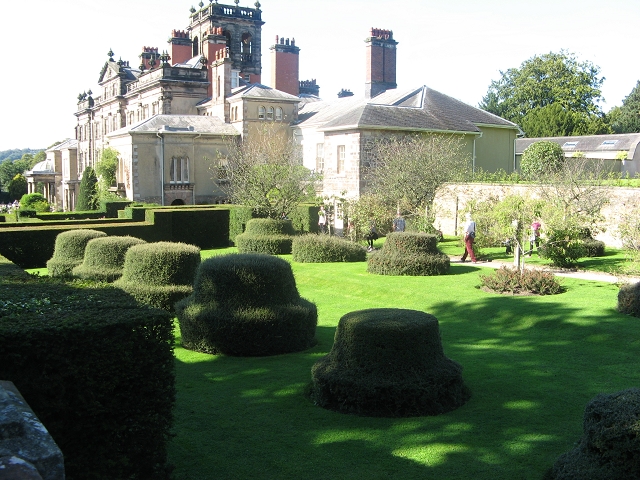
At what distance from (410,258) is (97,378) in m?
13.5

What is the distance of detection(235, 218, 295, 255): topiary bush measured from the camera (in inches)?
955

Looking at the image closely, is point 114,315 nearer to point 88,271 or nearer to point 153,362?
point 153,362

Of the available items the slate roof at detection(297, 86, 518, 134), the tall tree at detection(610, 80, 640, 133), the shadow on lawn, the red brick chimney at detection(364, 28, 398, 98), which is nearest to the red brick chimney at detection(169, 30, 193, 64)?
the red brick chimney at detection(364, 28, 398, 98)

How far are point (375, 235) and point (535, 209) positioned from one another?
805cm

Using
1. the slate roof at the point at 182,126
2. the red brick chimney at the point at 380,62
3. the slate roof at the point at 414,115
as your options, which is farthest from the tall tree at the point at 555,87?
the slate roof at the point at 182,126

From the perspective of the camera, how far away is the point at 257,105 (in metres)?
43.6

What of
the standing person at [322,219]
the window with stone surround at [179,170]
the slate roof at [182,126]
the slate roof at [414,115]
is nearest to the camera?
the standing person at [322,219]

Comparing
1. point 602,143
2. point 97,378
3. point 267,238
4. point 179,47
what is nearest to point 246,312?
point 97,378

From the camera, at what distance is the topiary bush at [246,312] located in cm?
1086

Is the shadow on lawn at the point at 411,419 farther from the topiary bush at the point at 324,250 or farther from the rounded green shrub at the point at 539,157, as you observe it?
the rounded green shrub at the point at 539,157

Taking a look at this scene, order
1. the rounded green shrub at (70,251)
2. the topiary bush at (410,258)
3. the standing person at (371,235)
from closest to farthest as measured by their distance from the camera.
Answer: the topiary bush at (410,258) < the rounded green shrub at (70,251) < the standing person at (371,235)

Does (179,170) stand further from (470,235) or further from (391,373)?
(391,373)

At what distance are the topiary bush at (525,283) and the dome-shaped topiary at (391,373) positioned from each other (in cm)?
739

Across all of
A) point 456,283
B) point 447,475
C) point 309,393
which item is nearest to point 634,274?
point 456,283
